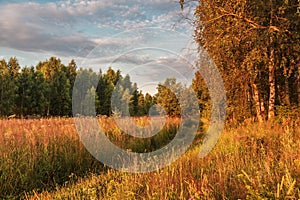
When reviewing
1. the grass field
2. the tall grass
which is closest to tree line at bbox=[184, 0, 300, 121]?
the grass field

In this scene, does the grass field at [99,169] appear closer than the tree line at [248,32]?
Yes

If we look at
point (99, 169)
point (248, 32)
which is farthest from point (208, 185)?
point (248, 32)

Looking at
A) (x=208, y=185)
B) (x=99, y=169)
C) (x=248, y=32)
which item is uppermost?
(x=248, y=32)

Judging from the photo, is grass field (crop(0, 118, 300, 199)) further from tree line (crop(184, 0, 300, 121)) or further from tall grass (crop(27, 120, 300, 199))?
tree line (crop(184, 0, 300, 121))

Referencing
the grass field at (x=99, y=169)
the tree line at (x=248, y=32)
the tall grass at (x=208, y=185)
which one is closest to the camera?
the tall grass at (x=208, y=185)

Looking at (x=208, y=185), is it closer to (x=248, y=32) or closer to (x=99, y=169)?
(x=99, y=169)

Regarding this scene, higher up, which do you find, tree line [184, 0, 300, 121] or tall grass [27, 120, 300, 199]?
tree line [184, 0, 300, 121]

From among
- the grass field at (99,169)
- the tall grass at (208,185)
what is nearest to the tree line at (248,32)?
the grass field at (99,169)

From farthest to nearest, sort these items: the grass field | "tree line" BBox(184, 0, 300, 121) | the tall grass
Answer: "tree line" BBox(184, 0, 300, 121)
the grass field
the tall grass

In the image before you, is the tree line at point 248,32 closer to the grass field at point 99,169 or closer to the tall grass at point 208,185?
the grass field at point 99,169

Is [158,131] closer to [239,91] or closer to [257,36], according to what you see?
[257,36]

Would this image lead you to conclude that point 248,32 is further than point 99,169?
Yes

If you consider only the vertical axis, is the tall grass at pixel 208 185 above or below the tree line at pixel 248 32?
below

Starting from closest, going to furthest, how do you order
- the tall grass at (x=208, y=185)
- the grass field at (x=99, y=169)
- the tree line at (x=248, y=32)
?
the tall grass at (x=208, y=185)
the grass field at (x=99, y=169)
the tree line at (x=248, y=32)
